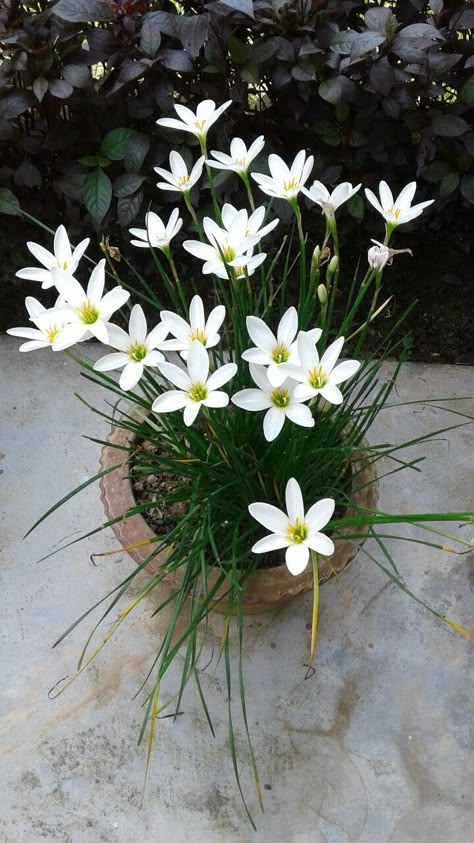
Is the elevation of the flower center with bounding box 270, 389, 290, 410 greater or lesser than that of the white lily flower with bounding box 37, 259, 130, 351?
lesser

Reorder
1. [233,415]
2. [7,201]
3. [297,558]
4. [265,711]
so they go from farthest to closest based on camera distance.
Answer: [7,201]
[265,711]
[233,415]
[297,558]

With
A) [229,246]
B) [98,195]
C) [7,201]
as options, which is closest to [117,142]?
[98,195]

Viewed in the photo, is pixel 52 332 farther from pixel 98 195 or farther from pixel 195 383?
pixel 98 195

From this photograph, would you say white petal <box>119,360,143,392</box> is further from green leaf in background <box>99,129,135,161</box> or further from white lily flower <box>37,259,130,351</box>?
green leaf in background <box>99,129,135,161</box>

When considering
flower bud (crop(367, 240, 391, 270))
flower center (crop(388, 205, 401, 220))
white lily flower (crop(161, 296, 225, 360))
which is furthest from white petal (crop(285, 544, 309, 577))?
flower center (crop(388, 205, 401, 220))

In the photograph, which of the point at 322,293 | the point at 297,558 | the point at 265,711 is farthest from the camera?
the point at 265,711

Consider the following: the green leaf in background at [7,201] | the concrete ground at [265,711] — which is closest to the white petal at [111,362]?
the concrete ground at [265,711]

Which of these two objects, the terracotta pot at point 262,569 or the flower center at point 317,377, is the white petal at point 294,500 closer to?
the flower center at point 317,377
